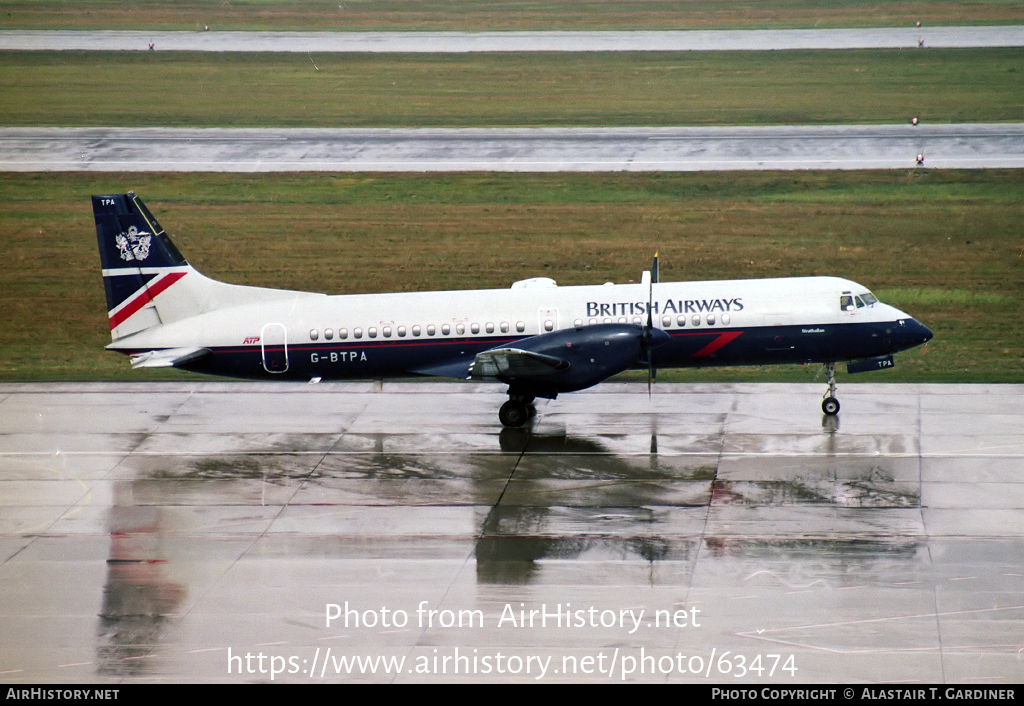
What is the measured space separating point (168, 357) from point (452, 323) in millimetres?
7174

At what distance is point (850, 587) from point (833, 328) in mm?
10498

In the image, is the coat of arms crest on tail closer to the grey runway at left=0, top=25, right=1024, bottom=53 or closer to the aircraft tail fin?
the aircraft tail fin

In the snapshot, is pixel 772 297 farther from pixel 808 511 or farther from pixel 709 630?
pixel 709 630

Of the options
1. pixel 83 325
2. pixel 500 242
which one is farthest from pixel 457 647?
pixel 500 242

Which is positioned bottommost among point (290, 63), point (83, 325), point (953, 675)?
point (953, 675)

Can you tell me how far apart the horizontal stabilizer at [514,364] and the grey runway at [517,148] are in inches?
1066

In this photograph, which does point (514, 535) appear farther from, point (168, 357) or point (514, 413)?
point (168, 357)

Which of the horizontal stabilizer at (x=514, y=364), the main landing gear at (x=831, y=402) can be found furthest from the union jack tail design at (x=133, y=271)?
the main landing gear at (x=831, y=402)

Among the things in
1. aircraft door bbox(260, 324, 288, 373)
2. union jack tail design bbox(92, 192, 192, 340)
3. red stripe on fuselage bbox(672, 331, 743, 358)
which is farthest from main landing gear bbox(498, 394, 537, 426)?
union jack tail design bbox(92, 192, 192, 340)

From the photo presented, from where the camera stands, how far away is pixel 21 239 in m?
51.3

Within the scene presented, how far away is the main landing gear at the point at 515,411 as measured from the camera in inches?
1248

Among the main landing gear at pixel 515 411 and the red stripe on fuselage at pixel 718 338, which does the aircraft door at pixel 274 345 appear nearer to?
the main landing gear at pixel 515 411

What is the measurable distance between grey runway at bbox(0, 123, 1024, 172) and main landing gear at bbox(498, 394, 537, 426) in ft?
85.5

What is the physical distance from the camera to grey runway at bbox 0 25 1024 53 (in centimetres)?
7450
